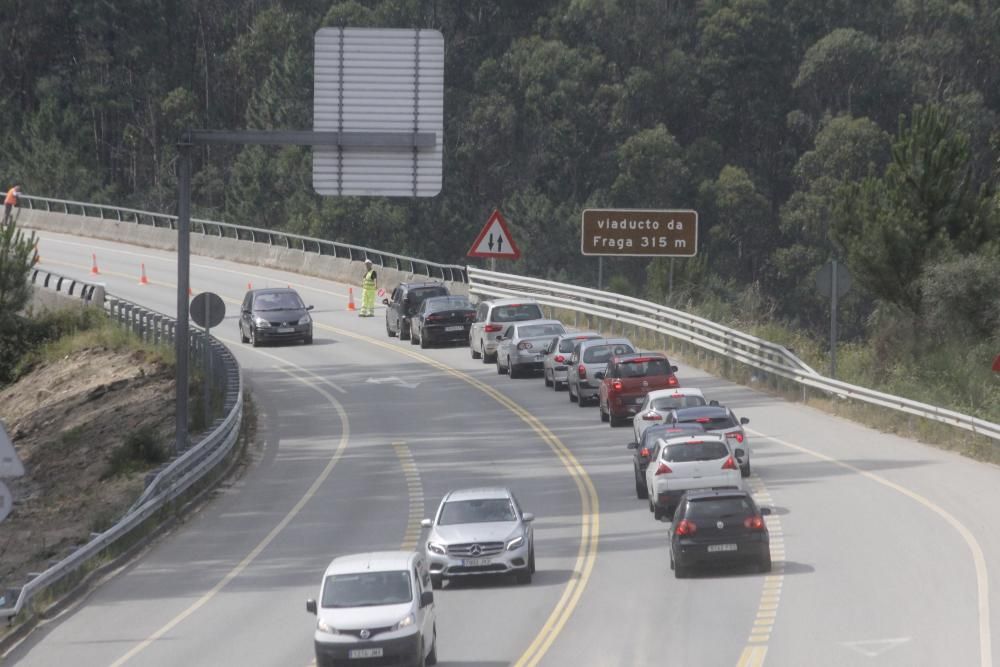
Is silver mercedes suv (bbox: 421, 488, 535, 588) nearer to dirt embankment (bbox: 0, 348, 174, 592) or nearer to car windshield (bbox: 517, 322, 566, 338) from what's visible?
dirt embankment (bbox: 0, 348, 174, 592)

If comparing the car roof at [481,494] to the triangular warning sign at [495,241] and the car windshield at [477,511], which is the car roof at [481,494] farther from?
the triangular warning sign at [495,241]

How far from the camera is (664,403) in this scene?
33.4 m

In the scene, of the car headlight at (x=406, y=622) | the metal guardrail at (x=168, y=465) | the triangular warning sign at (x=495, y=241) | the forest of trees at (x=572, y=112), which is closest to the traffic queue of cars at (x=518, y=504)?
the car headlight at (x=406, y=622)

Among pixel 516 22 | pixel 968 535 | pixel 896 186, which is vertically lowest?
pixel 968 535

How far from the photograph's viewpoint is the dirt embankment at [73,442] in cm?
3303

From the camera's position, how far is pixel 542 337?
45438mm

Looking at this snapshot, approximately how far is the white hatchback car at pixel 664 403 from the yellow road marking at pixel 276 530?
20.6ft

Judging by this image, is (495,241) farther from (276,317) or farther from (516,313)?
(276,317)

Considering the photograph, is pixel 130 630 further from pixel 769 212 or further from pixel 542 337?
pixel 769 212

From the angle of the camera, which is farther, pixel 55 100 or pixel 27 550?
pixel 55 100

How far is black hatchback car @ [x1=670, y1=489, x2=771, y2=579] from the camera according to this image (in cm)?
2400

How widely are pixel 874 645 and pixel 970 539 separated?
22.3ft

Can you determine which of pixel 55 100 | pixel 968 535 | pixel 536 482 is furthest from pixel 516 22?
pixel 968 535

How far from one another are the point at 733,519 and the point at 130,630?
8025 millimetres
